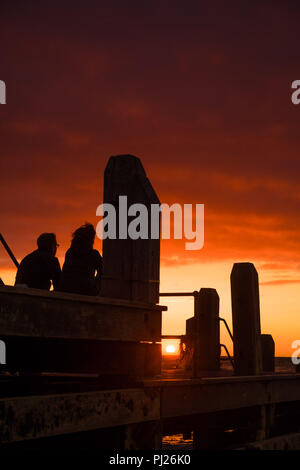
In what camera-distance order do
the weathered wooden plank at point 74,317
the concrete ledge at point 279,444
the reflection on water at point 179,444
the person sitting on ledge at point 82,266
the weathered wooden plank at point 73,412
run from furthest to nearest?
the reflection on water at point 179,444
the concrete ledge at point 279,444
the person sitting on ledge at point 82,266
the weathered wooden plank at point 74,317
the weathered wooden plank at point 73,412

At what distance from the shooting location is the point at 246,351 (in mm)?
8430

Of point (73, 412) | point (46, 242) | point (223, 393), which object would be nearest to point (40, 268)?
point (46, 242)

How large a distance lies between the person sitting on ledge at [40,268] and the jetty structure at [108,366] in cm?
57

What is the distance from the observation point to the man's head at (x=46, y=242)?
6.10m

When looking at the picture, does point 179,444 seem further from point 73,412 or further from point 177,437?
point 73,412

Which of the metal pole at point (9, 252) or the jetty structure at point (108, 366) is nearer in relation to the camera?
the jetty structure at point (108, 366)

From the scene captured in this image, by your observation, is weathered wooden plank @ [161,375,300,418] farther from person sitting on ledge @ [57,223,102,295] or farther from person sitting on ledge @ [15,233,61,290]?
person sitting on ledge @ [15,233,61,290]

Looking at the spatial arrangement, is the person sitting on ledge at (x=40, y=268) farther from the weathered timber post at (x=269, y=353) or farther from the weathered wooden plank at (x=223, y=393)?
the weathered timber post at (x=269, y=353)

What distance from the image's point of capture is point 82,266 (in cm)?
597

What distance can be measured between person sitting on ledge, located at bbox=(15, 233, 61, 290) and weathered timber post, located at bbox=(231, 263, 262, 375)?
328 cm

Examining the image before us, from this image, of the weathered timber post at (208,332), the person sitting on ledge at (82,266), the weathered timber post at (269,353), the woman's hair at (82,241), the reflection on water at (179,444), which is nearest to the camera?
the person sitting on ledge at (82,266)

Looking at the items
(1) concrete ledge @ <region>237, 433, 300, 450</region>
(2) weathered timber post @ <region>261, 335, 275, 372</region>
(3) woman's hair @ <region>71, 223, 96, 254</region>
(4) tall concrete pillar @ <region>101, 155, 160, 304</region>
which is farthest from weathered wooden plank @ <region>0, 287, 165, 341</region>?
(2) weathered timber post @ <region>261, 335, 275, 372</region>

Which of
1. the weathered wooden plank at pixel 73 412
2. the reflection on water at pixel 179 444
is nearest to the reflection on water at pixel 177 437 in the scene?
the reflection on water at pixel 179 444

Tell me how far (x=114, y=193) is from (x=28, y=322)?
2.25 meters
